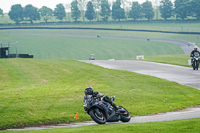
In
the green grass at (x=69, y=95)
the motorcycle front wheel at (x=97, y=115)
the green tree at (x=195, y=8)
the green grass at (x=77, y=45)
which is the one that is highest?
the green tree at (x=195, y=8)

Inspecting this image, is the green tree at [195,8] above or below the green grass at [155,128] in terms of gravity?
above

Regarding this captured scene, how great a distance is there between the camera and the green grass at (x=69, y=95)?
61.3ft

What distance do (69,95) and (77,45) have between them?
98.6m

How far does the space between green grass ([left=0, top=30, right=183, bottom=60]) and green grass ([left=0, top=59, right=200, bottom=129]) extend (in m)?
63.1

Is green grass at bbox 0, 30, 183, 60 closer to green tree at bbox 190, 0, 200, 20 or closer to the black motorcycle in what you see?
green tree at bbox 190, 0, 200, 20

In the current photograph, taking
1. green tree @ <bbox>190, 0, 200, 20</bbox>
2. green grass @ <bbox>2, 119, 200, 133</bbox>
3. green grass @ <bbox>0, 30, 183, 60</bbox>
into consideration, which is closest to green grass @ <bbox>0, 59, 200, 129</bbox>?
green grass @ <bbox>2, 119, 200, 133</bbox>

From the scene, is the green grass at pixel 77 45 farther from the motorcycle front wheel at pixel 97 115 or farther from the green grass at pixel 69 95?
the motorcycle front wheel at pixel 97 115

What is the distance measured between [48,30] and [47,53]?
5223cm

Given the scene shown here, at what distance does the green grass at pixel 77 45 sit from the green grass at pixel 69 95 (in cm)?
6309

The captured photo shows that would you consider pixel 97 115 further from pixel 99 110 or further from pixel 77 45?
pixel 77 45

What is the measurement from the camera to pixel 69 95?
2336cm

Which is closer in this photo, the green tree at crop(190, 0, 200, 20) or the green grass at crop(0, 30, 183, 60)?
the green grass at crop(0, 30, 183, 60)

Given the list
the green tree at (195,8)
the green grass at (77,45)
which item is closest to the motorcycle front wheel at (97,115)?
the green grass at (77,45)

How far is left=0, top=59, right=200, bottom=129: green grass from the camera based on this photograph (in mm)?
18688
